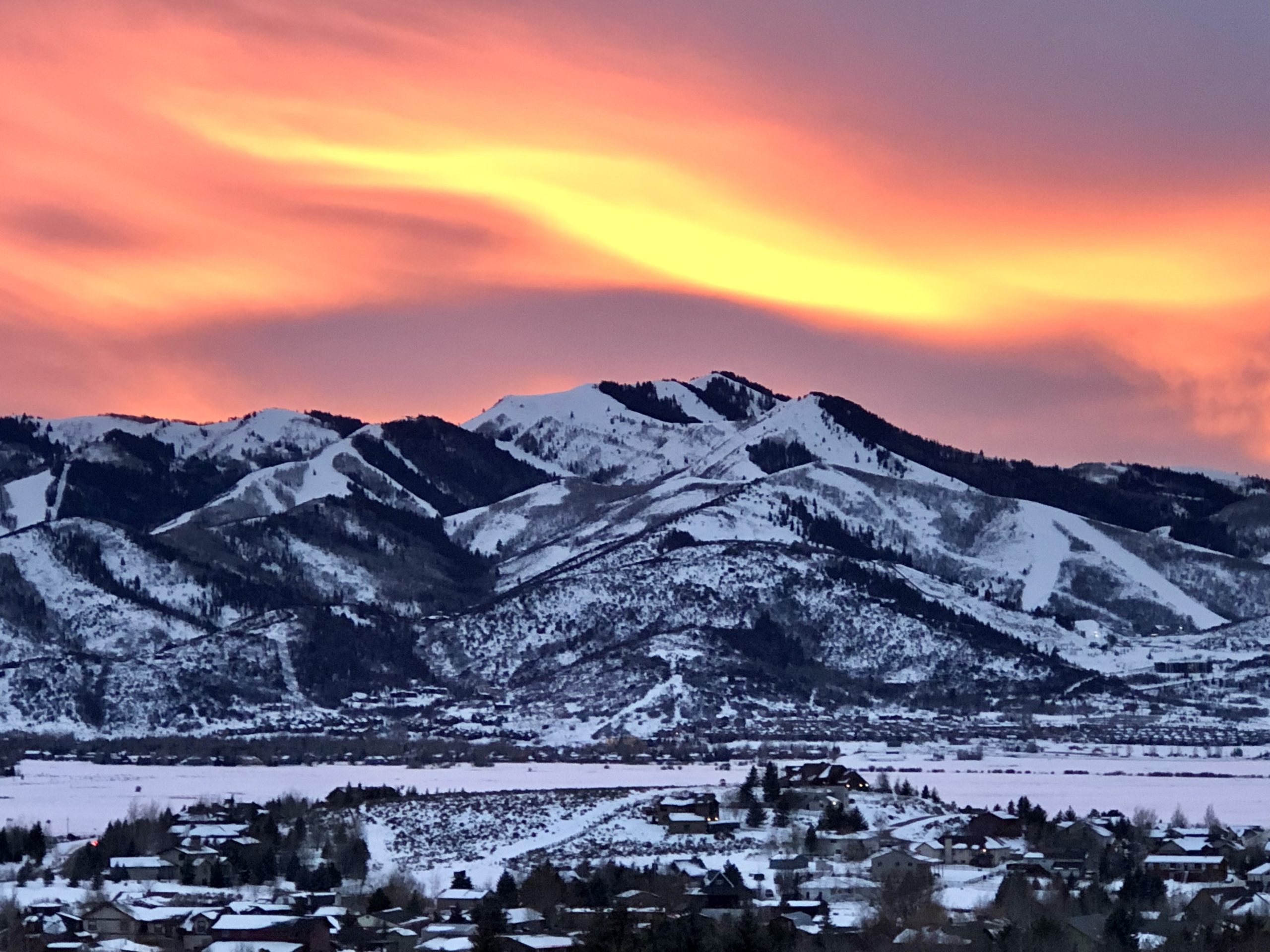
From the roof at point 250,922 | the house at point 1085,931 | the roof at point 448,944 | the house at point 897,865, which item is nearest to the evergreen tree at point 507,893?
the roof at point 448,944

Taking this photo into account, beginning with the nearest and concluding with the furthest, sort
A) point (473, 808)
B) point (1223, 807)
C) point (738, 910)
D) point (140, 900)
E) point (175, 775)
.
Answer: point (738, 910) < point (140, 900) < point (473, 808) < point (1223, 807) < point (175, 775)

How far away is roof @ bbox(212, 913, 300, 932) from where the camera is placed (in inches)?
3740

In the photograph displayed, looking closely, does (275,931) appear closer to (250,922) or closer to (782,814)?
(250,922)

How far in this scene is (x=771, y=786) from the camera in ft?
466

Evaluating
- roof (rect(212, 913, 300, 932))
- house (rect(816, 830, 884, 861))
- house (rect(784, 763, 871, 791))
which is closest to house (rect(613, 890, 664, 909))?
roof (rect(212, 913, 300, 932))

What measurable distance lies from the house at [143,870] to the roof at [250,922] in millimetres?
18412

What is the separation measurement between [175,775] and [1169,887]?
97.6 meters

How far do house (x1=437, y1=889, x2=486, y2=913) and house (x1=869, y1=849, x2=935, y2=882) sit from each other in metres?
18.5

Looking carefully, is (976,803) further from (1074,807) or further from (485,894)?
(485,894)

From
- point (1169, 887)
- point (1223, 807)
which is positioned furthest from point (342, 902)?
point (1223, 807)

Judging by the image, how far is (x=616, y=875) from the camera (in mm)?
108500

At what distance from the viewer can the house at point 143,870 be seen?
115m

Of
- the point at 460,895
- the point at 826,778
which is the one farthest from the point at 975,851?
the point at 460,895

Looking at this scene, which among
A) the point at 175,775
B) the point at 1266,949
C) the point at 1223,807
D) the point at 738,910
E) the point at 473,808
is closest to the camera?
the point at 1266,949
